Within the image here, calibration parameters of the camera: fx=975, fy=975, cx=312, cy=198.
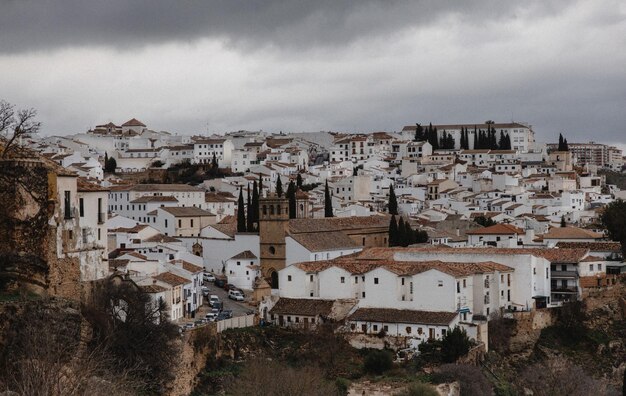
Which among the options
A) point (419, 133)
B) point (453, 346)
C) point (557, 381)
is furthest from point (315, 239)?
point (419, 133)

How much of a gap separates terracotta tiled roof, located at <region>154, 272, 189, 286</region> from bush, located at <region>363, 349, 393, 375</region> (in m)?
8.12

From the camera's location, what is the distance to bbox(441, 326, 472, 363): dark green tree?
36.5 meters

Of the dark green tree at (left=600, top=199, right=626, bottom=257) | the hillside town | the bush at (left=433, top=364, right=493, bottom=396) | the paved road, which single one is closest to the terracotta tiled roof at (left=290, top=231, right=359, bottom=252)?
the hillside town

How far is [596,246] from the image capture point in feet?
166

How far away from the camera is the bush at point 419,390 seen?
32.8m

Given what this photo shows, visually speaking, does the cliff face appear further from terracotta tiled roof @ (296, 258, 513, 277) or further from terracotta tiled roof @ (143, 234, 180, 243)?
terracotta tiled roof @ (143, 234, 180, 243)

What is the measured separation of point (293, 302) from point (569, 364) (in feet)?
38.6

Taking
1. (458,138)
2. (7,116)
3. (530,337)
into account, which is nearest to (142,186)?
(530,337)

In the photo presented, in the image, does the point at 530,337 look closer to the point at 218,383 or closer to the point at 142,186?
the point at 218,383

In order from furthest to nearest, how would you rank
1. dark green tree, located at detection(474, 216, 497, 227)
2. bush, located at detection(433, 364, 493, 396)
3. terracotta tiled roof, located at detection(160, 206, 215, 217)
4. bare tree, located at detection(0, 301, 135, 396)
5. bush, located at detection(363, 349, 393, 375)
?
dark green tree, located at detection(474, 216, 497, 227) → terracotta tiled roof, located at detection(160, 206, 215, 217) → bush, located at detection(363, 349, 393, 375) → bush, located at detection(433, 364, 493, 396) → bare tree, located at detection(0, 301, 135, 396)

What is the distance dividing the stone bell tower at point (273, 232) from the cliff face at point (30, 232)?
73.2 ft

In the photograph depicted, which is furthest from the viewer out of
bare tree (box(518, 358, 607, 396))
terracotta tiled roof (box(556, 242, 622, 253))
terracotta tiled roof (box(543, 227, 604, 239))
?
terracotta tiled roof (box(543, 227, 604, 239))

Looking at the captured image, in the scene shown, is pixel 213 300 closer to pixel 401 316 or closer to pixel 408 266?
pixel 408 266

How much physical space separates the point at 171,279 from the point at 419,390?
37.6 feet
